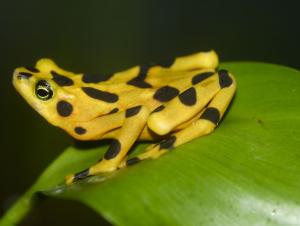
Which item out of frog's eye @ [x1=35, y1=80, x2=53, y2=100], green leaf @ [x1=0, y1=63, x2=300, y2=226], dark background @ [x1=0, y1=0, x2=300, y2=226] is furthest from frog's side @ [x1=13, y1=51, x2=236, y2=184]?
dark background @ [x1=0, y1=0, x2=300, y2=226]

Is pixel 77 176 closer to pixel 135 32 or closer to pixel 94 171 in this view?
pixel 94 171

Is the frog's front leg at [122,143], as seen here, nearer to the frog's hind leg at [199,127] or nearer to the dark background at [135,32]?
the frog's hind leg at [199,127]

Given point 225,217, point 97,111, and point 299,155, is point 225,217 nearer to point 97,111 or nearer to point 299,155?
point 299,155

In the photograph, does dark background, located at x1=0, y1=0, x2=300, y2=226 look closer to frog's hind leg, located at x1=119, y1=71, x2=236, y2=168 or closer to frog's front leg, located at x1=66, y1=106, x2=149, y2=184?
frog's front leg, located at x1=66, y1=106, x2=149, y2=184

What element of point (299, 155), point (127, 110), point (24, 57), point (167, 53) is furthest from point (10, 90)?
point (299, 155)

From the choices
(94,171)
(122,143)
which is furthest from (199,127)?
(94,171)

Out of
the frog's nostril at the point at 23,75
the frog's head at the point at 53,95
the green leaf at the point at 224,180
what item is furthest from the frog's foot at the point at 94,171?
the frog's nostril at the point at 23,75

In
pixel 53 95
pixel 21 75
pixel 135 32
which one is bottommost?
pixel 135 32
